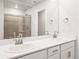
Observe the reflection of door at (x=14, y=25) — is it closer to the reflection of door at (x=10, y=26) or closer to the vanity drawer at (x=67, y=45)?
the reflection of door at (x=10, y=26)

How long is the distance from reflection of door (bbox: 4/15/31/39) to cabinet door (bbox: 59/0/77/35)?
1248 mm

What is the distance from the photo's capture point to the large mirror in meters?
1.90

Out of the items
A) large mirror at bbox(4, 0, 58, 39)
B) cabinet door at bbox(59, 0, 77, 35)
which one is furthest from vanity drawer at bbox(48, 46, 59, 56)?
cabinet door at bbox(59, 0, 77, 35)

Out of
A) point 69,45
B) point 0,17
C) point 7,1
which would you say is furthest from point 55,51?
point 7,1

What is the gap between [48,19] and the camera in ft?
9.18

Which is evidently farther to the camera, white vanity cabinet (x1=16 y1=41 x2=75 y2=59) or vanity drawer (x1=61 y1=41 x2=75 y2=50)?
vanity drawer (x1=61 y1=41 x2=75 y2=50)

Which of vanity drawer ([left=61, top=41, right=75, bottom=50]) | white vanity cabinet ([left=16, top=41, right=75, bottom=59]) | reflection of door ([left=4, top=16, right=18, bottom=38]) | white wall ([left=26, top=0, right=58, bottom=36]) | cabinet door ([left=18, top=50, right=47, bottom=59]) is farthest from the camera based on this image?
white wall ([left=26, top=0, right=58, bottom=36])

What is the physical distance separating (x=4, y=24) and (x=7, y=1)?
19.2 inches

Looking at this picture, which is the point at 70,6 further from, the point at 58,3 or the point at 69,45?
the point at 69,45

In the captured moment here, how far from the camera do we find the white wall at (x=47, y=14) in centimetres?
237

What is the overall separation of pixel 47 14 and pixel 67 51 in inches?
48.3

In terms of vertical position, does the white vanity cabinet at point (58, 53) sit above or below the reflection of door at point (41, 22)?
below

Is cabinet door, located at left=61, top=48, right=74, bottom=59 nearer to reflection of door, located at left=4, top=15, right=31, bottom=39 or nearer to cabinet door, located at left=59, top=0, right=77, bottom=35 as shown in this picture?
cabinet door, located at left=59, top=0, right=77, bottom=35

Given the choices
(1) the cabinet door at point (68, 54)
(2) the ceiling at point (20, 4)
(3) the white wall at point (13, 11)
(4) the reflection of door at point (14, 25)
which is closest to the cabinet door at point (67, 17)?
(1) the cabinet door at point (68, 54)
